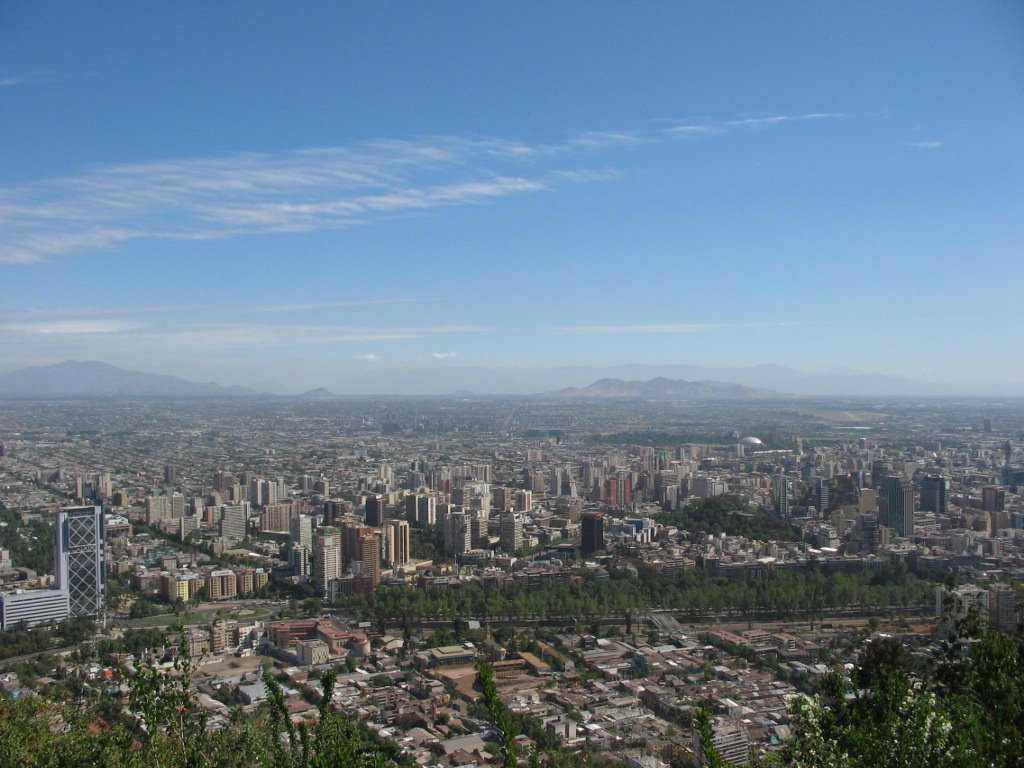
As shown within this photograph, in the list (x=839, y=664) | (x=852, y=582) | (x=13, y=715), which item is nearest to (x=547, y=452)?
(x=852, y=582)

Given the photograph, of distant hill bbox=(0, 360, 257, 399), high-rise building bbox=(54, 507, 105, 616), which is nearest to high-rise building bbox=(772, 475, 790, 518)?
high-rise building bbox=(54, 507, 105, 616)

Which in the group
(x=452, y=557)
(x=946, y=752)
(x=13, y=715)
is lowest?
(x=452, y=557)

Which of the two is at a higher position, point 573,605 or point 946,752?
point 946,752

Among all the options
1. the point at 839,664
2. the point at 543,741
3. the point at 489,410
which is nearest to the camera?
the point at 543,741

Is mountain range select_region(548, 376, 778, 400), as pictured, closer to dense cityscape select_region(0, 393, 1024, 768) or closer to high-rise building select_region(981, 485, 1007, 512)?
dense cityscape select_region(0, 393, 1024, 768)

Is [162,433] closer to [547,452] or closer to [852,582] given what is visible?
[547,452]

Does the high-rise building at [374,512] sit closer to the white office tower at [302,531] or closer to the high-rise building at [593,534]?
the white office tower at [302,531]
